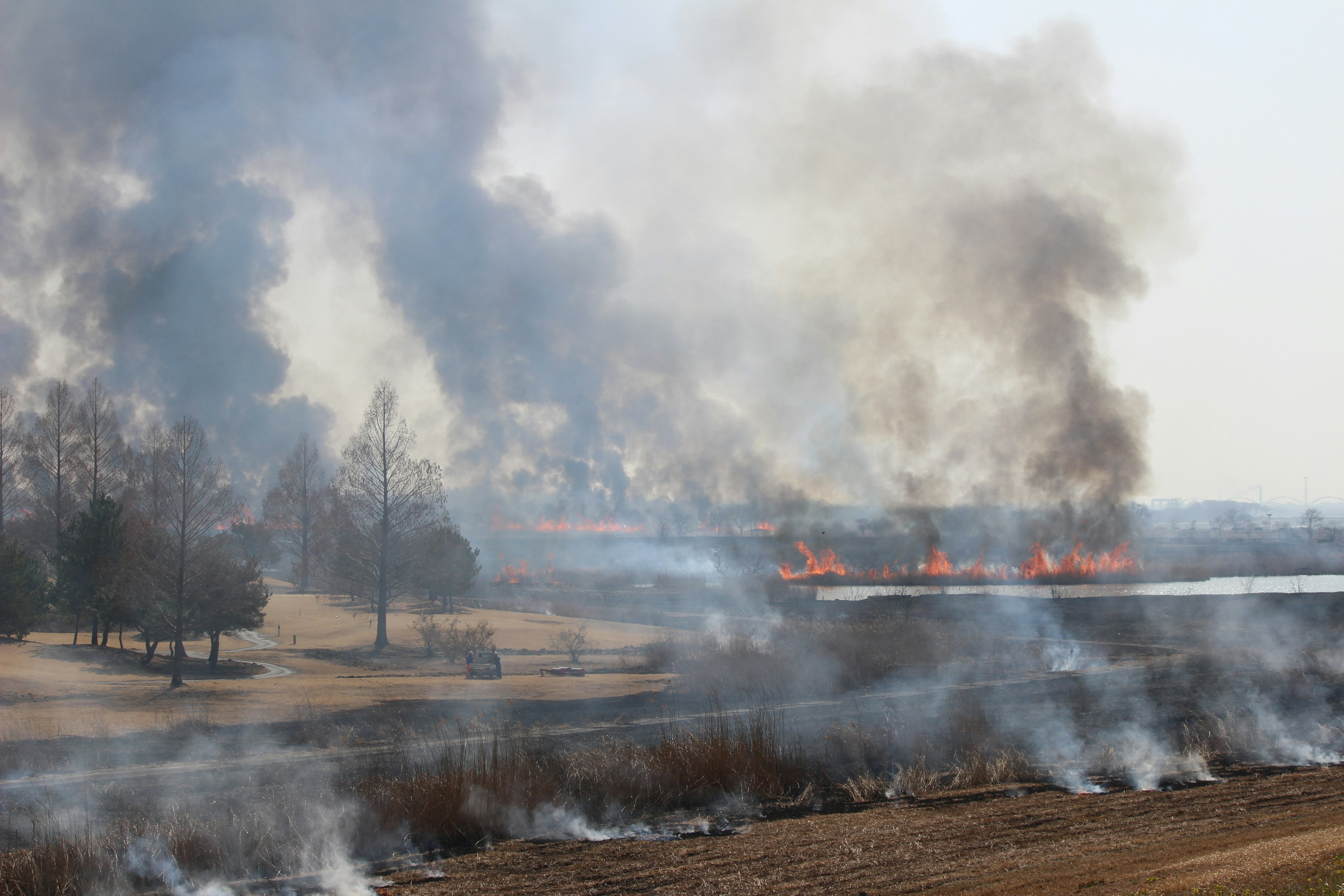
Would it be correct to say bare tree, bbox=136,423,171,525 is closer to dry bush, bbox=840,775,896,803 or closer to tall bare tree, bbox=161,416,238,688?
tall bare tree, bbox=161,416,238,688

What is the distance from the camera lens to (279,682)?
26.5m

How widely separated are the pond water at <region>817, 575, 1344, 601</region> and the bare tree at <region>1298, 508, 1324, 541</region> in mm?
53374

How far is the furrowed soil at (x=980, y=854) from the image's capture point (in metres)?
8.72

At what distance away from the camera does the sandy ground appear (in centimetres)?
1986

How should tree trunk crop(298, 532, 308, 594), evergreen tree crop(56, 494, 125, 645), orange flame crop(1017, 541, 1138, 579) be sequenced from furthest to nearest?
1. tree trunk crop(298, 532, 308, 594)
2. orange flame crop(1017, 541, 1138, 579)
3. evergreen tree crop(56, 494, 125, 645)

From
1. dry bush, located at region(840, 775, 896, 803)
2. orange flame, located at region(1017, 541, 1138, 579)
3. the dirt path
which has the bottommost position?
the dirt path

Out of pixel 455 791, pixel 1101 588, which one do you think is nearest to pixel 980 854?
pixel 455 791

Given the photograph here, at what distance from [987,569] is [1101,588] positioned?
8282 millimetres

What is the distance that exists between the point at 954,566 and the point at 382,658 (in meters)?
46.3

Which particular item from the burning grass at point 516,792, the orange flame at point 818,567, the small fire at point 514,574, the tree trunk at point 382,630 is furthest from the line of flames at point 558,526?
the burning grass at point 516,792

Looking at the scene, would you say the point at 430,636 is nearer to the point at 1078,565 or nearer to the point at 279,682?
the point at 279,682

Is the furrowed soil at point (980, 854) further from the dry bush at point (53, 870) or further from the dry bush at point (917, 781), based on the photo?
the dry bush at point (53, 870)

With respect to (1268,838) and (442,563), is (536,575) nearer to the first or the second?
(442,563)

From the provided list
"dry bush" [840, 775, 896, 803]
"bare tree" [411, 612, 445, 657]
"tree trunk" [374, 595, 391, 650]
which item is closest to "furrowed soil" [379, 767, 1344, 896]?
"dry bush" [840, 775, 896, 803]
